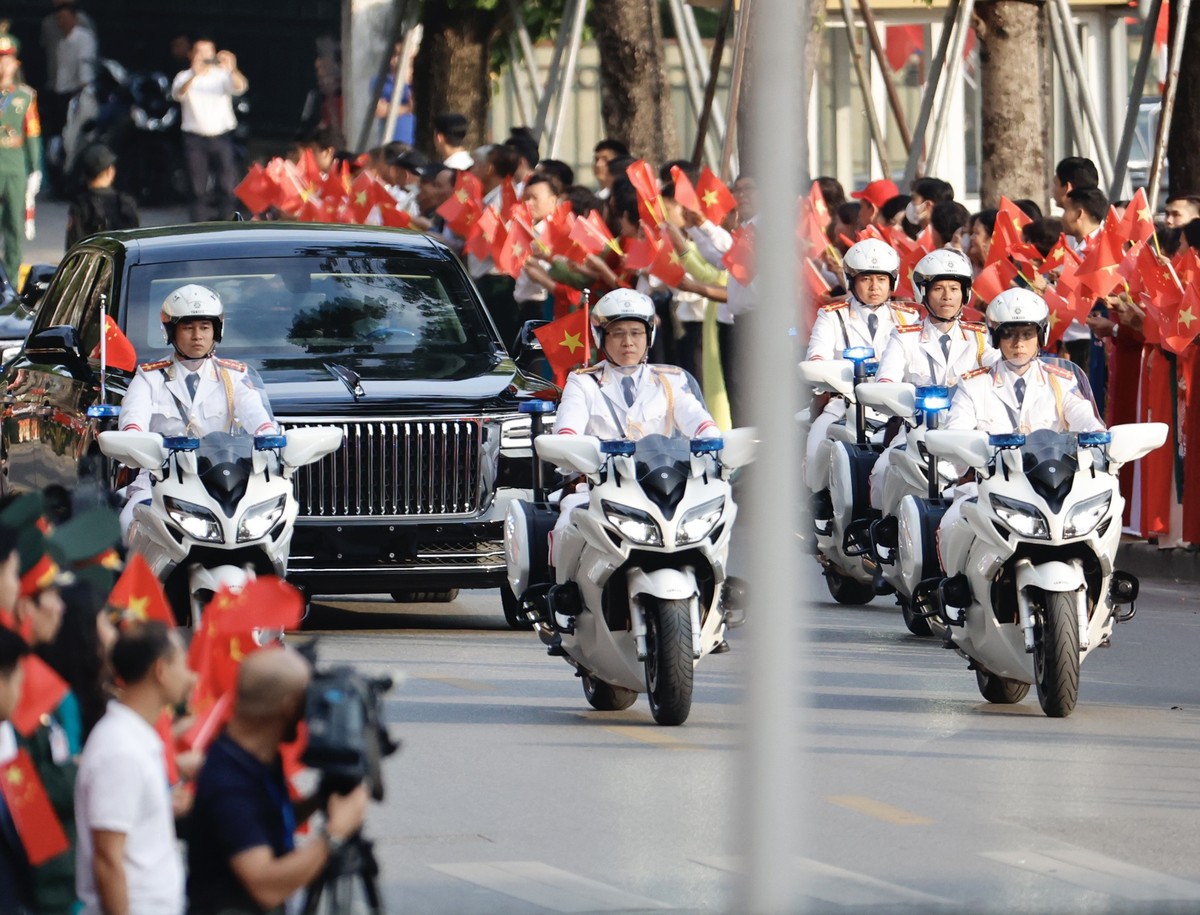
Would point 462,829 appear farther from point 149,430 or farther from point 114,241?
point 114,241

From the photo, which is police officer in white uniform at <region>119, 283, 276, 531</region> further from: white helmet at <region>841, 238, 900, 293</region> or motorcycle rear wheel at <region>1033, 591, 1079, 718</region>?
white helmet at <region>841, 238, 900, 293</region>

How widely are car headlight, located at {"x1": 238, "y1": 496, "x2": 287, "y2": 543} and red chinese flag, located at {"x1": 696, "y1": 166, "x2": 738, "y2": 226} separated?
23.7ft

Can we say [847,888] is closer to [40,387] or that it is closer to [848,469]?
[848,469]

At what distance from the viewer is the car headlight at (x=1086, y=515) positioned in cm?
1103

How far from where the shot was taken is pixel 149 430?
12859 millimetres

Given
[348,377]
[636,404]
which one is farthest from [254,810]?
[348,377]

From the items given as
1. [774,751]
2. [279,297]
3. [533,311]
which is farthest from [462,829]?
[533,311]

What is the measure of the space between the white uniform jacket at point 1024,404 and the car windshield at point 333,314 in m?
2.98

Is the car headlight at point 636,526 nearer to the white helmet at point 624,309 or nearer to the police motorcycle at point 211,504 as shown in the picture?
the white helmet at point 624,309

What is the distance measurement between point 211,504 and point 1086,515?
3.61 m

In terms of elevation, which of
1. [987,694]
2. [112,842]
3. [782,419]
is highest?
[782,419]

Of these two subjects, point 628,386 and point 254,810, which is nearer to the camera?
point 254,810

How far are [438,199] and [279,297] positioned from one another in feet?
28.7

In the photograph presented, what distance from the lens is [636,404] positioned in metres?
11.8
